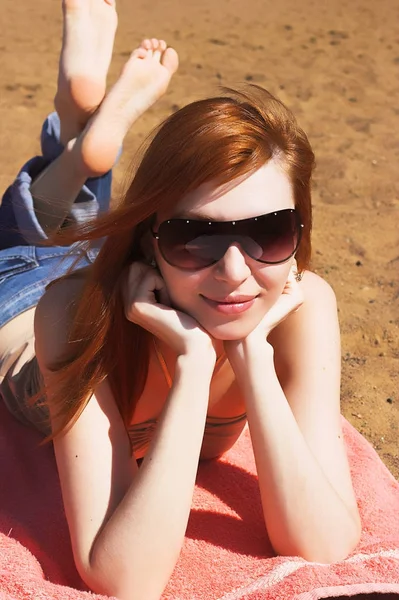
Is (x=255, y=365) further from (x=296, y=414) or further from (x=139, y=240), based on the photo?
(x=139, y=240)

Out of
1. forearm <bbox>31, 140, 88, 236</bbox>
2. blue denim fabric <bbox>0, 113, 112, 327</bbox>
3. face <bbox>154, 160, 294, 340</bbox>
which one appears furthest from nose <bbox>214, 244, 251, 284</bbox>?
forearm <bbox>31, 140, 88, 236</bbox>

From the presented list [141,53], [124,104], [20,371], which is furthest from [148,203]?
[141,53]

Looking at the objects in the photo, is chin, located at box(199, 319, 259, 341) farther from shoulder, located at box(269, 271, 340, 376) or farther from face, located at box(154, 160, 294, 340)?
shoulder, located at box(269, 271, 340, 376)

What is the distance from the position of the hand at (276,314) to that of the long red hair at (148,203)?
0.35 ft

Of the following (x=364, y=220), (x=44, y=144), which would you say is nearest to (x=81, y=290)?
(x=44, y=144)

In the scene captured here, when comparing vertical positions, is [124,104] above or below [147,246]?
below

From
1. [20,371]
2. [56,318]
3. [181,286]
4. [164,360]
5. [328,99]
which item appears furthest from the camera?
[328,99]

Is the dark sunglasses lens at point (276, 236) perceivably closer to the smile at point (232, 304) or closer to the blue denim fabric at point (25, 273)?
the smile at point (232, 304)

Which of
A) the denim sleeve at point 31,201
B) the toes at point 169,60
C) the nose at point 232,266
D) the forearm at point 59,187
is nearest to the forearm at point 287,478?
the nose at point 232,266

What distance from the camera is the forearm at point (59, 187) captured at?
2.97 m

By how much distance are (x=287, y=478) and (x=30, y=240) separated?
1.42 metres

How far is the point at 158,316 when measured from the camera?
1928 millimetres

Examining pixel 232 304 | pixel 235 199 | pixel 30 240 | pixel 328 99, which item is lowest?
pixel 328 99

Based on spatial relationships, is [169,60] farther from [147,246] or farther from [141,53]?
[147,246]
